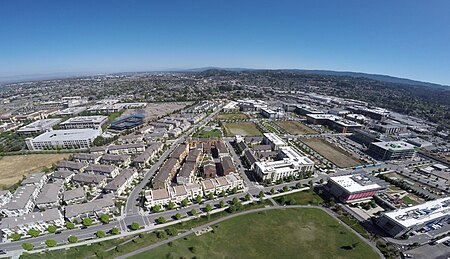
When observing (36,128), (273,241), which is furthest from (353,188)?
(36,128)

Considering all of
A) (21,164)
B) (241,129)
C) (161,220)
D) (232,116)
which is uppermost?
(232,116)

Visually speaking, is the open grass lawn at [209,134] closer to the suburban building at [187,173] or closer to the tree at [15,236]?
the suburban building at [187,173]

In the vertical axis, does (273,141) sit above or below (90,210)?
above

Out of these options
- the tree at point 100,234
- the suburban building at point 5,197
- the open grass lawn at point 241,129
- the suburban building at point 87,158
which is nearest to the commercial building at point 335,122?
the open grass lawn at point 241,129

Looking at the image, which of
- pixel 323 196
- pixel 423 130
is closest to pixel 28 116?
pixel 323 196

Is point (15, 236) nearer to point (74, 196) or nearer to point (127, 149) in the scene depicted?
point (74, 196)

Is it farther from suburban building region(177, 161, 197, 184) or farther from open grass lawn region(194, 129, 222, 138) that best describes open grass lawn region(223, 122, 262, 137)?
suburban building region(177, 161, 197, 184)
